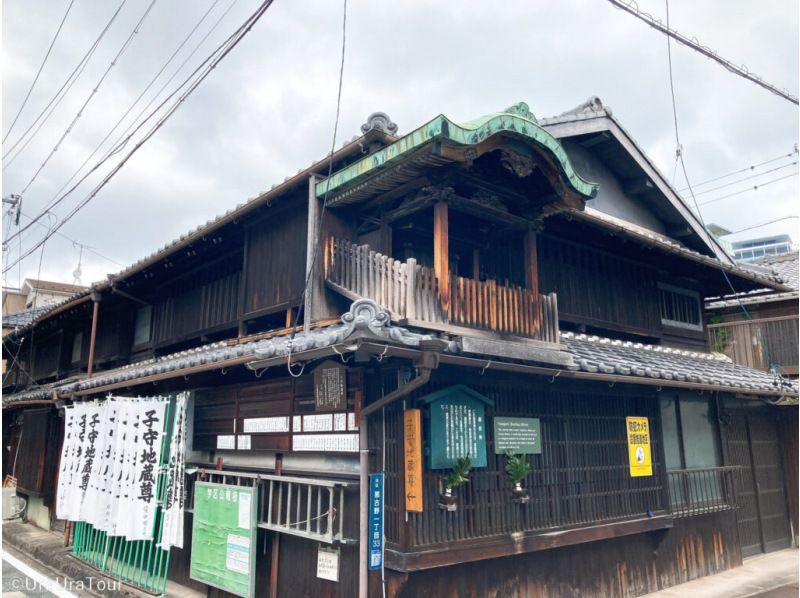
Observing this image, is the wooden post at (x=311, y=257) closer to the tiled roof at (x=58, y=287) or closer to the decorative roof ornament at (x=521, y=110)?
the decorative roof ornament at (x=521, y=110)

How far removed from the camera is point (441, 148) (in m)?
6.75

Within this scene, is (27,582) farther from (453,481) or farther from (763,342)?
(763,342)

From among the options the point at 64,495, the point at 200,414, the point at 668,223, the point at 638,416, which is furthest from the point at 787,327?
the point at 64,495

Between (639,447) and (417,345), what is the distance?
6051mm

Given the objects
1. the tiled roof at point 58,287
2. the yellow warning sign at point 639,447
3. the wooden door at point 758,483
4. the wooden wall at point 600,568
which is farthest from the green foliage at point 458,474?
the tiled roof at point 58,287

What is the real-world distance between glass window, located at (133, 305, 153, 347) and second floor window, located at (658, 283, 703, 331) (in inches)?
475

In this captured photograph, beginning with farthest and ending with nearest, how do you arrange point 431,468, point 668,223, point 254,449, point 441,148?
point 668,223
point 254,449
point 431,468
point 441,148

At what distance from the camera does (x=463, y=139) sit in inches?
266

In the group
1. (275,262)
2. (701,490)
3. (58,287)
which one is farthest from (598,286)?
(58,287)

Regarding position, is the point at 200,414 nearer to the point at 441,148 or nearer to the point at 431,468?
the point at 431,468

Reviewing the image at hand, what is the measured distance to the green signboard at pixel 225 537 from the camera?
834 cm

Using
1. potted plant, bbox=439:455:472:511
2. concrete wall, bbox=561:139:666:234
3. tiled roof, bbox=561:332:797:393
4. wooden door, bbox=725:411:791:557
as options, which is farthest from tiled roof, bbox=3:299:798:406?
concrete wall, bbox=561:139:666:234

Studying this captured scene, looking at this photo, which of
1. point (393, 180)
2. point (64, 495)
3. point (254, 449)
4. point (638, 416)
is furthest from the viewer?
point (64, 495)

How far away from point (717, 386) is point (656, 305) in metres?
2.86
